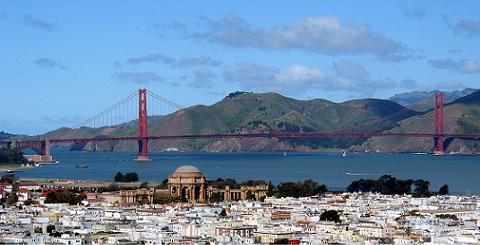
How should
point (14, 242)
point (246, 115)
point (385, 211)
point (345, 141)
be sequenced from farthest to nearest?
point (246, 115) < point (345, 141) < point (385, 211) < point (14, 242)

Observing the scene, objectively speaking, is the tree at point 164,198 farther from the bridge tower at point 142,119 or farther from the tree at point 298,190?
the bridge tower at point 142,119

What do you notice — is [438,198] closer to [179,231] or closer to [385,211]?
[385,211]

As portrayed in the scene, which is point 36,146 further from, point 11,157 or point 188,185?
point 188,185

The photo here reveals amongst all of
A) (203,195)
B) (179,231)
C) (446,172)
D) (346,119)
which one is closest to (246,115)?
(346,119)

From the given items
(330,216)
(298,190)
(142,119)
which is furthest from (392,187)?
(142,119)

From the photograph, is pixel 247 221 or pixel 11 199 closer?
pixel 247 221

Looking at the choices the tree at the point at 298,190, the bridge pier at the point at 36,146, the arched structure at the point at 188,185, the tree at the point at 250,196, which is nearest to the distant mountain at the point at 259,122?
the bridge pier at the point at 36,146
